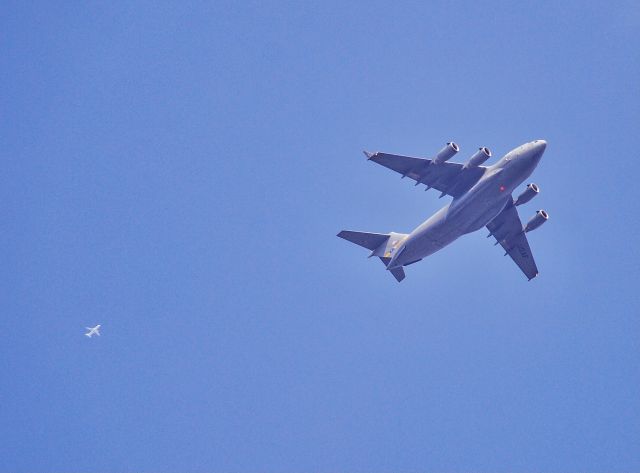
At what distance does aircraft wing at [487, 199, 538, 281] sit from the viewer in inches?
1876

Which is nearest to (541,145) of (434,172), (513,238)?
(434,172)

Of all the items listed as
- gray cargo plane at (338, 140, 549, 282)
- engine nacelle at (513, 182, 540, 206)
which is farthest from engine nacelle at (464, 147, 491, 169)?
engine nacelle at (513, 182, 540, 206)

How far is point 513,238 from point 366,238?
1049cm

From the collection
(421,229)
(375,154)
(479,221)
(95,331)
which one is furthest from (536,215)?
(95,331)

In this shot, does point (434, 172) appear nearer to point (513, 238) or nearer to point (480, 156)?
point (480, 156)

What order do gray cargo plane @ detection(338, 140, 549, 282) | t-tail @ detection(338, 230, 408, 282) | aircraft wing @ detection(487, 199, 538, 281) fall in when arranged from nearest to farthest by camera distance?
gray cargo plane @ detection(338, 140, 549, 282)
t-tail @ detection(338, 230, 408, 282)
aircraft wing @ detection(487, 199, 538, 281)

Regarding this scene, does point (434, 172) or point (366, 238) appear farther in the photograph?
point (366, 238)

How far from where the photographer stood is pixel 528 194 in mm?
43656

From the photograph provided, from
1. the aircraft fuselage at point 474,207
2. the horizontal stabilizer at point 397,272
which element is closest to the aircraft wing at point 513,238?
the aircraft fuselage at point 474,207

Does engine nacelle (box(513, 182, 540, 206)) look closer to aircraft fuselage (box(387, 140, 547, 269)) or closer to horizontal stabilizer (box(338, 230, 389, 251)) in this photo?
aircraft fuselage (box(387, 140, 547, 269))

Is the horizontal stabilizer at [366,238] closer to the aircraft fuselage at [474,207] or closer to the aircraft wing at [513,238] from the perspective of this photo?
the aircraft fuselage at [474,207]

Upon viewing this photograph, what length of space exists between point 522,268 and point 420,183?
11554mm

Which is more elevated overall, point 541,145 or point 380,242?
point 380,242

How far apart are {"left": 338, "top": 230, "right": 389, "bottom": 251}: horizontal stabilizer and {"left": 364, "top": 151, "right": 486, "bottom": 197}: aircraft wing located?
16.2 feet
